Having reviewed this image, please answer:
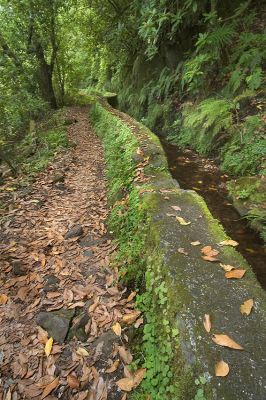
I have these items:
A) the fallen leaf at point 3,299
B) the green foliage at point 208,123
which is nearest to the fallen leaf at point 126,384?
the fallen leaf at point 3,299

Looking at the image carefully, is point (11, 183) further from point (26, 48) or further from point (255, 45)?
point (26, 48)

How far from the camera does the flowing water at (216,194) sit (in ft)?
12.0

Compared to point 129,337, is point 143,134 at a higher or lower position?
higher

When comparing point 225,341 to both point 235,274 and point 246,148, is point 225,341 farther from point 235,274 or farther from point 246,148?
point 246,148

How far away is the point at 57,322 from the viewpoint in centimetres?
292

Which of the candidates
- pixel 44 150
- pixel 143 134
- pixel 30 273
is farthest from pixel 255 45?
pixel 30 273

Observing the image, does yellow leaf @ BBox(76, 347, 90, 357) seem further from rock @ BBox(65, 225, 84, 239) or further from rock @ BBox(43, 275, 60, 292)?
rock @ BBox(65, 225, 84, 239)

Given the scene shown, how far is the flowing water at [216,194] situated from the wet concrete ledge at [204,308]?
2.42ft

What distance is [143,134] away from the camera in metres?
6.91

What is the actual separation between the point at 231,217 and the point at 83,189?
113 inches

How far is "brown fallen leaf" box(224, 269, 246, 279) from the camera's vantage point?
2.55 metres

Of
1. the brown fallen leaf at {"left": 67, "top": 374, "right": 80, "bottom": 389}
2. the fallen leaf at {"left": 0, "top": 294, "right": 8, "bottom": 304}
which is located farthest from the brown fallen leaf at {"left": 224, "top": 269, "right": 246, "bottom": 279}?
the fallen leaf at {"left": 0, "top": 294, "right": 8, "bottom": 304}

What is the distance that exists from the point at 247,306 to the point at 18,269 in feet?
8.65

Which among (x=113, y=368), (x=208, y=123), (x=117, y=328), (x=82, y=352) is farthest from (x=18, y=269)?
(x=208, y=123)
